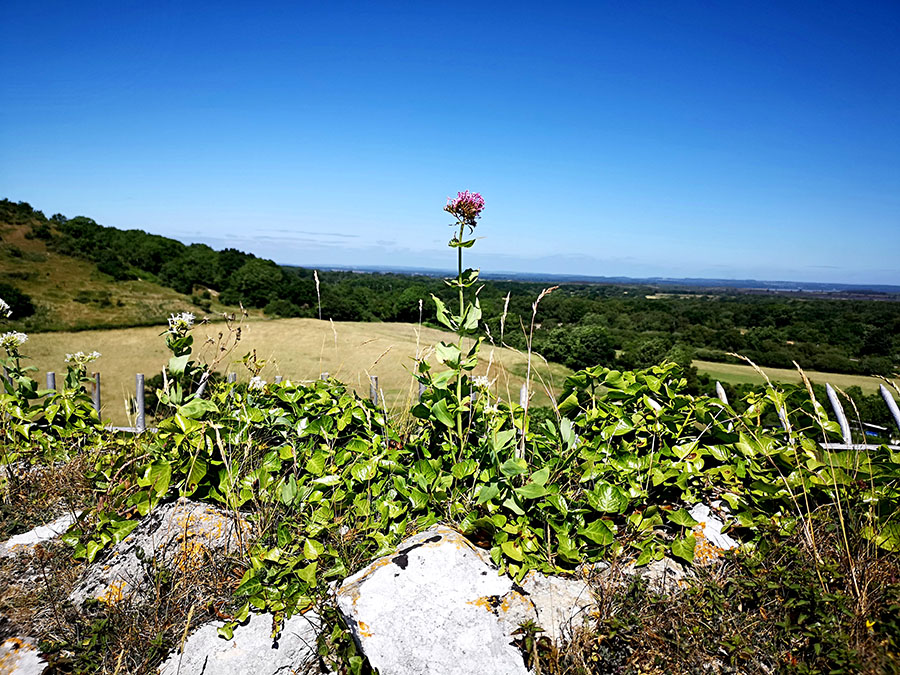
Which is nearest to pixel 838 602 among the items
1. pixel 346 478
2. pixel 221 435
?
pixel 346 478

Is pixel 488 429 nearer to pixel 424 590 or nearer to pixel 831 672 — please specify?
pixel 424 590

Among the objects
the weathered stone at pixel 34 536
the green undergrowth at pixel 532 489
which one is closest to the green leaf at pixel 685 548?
the green undergrowth at pixel 532 489

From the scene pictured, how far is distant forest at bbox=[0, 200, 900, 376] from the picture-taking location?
25.8 meters

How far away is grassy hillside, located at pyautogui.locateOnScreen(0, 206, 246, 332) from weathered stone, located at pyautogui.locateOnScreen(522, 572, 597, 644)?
32.6 m

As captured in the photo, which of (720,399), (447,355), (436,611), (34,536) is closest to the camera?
(436,611)

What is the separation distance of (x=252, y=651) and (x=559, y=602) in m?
1.32

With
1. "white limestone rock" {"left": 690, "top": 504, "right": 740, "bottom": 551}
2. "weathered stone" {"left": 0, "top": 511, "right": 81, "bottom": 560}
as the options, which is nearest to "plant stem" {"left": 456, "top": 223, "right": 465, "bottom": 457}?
"white limestone rock" {"left": 690, "top": 504, "right": 740, "bottom": 551}

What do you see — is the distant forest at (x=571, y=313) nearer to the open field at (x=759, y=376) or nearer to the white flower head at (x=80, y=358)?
the open field at (x=759, y=376)

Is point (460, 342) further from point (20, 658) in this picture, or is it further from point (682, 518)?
point (20, 658)

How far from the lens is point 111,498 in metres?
2.72

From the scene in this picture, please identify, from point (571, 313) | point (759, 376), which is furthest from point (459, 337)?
point (571, 313)

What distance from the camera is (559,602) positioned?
2055mm

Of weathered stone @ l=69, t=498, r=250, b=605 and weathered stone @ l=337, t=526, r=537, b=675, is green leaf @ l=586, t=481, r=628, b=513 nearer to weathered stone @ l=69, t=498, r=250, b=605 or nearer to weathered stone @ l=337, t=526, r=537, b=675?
weathered stone @ l=337, t=526, r=537, b=675

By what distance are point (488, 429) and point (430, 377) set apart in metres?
0.42
